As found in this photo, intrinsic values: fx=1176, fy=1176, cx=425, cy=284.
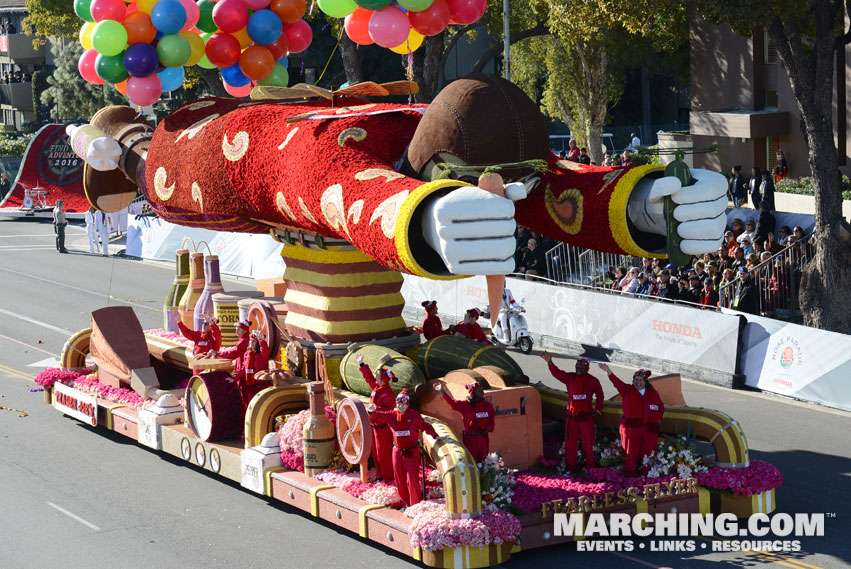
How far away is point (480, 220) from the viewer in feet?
35.5

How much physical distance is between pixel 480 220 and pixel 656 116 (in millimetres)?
50609

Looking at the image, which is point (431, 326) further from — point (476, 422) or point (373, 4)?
point (373, 4)

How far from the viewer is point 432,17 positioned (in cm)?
1478

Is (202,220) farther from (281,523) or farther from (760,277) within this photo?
(760,277)

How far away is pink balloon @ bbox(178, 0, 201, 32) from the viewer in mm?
15430

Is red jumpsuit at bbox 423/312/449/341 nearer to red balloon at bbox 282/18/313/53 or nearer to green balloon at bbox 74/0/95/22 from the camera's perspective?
red balloon at bbox 282/18/313/53

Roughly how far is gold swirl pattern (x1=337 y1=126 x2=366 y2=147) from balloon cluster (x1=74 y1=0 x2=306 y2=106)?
11.3ft

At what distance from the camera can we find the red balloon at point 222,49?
16.1m

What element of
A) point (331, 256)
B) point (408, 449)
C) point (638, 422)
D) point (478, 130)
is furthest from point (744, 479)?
point (331, 256)

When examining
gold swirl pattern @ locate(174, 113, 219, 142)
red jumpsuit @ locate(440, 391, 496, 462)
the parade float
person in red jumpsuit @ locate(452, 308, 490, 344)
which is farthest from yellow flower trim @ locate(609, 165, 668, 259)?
gold swirl pattern @ locate(174, 113, 219, 142)

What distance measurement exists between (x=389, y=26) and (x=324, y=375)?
4479 mm

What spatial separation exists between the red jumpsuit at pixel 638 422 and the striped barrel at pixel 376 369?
2.47 m

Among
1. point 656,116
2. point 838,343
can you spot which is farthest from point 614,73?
point 838,343

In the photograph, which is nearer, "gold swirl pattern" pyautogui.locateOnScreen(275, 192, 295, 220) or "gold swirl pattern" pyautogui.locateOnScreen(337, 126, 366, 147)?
"gold swirl pattern" pyautogui.locateOnScreen(337, 126, 366, 147)
